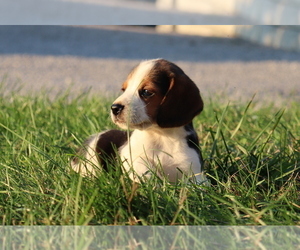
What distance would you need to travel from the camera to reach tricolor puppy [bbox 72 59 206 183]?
4.18 meters

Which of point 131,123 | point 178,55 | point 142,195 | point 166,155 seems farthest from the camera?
point 178,55

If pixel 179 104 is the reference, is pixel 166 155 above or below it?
below

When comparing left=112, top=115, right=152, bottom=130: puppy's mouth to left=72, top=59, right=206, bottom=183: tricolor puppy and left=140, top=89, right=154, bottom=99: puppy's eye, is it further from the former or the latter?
left=140, top=89, right=154, bottom=99: puppy's eye

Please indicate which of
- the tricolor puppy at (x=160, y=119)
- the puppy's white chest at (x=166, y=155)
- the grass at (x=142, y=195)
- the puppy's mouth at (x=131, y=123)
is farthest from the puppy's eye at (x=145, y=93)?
the grass at (x=142, y=195)

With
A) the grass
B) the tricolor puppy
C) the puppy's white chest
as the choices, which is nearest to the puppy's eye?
the tricolor puppy

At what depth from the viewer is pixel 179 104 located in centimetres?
425

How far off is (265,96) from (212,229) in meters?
5.80

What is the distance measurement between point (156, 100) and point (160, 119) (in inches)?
5.2

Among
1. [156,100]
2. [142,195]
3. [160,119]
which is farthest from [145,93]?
[142,195]

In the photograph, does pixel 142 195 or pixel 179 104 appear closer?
pixel 142 195

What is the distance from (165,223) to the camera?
337 cm

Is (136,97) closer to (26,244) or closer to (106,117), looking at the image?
(26,244)

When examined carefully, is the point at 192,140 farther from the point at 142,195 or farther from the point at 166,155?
the point at 142,195

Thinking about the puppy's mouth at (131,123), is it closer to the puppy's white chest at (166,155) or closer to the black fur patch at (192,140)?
the puppy's white chest at (166,155)
